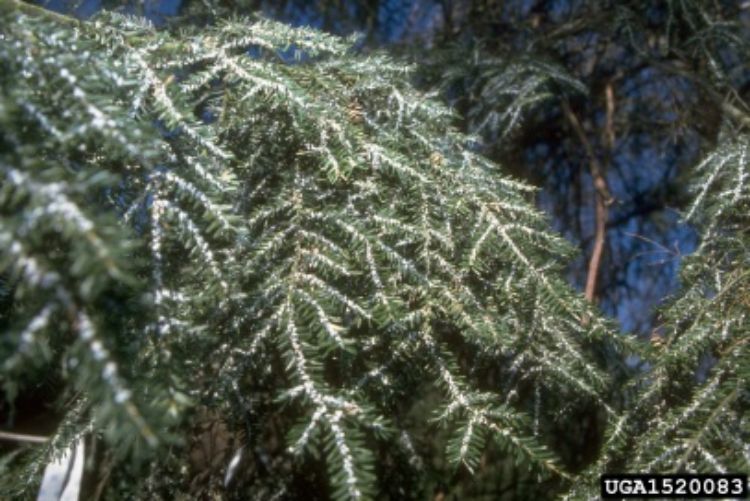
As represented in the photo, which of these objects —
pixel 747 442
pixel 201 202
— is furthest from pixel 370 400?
pixel 747 442

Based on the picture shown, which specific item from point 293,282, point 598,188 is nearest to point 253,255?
point 293,282

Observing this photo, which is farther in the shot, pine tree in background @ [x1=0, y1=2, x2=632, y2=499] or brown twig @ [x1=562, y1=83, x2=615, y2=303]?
brown twig @ [x1=562, y1=83, x2=615, y2=303]

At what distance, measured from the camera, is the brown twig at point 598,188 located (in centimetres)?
236

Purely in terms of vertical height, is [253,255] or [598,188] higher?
[253,255]

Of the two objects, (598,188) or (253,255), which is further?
(598,188)

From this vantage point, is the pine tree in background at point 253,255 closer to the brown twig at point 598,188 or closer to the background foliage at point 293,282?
the background foliage at point 293,282

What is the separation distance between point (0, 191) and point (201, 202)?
35 centimetres

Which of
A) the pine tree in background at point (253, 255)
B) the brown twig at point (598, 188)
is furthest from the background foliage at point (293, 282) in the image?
the brown twig at point (598, 188)

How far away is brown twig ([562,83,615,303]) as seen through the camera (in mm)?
2363

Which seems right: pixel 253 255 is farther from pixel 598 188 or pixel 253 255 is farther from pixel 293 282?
pixel 598 188

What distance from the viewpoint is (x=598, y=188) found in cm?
250

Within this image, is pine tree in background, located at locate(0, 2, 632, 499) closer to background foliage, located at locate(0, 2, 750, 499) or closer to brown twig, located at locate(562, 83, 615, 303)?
background foliage, located at locate(0, 2, 750, 499)

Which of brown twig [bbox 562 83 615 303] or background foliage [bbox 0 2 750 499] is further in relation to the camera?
brown twig [bbox 562 83 615 303]

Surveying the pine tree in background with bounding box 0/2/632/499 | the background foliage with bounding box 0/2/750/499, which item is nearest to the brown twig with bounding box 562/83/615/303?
the background foliage with bounding box 0/2/750/499
